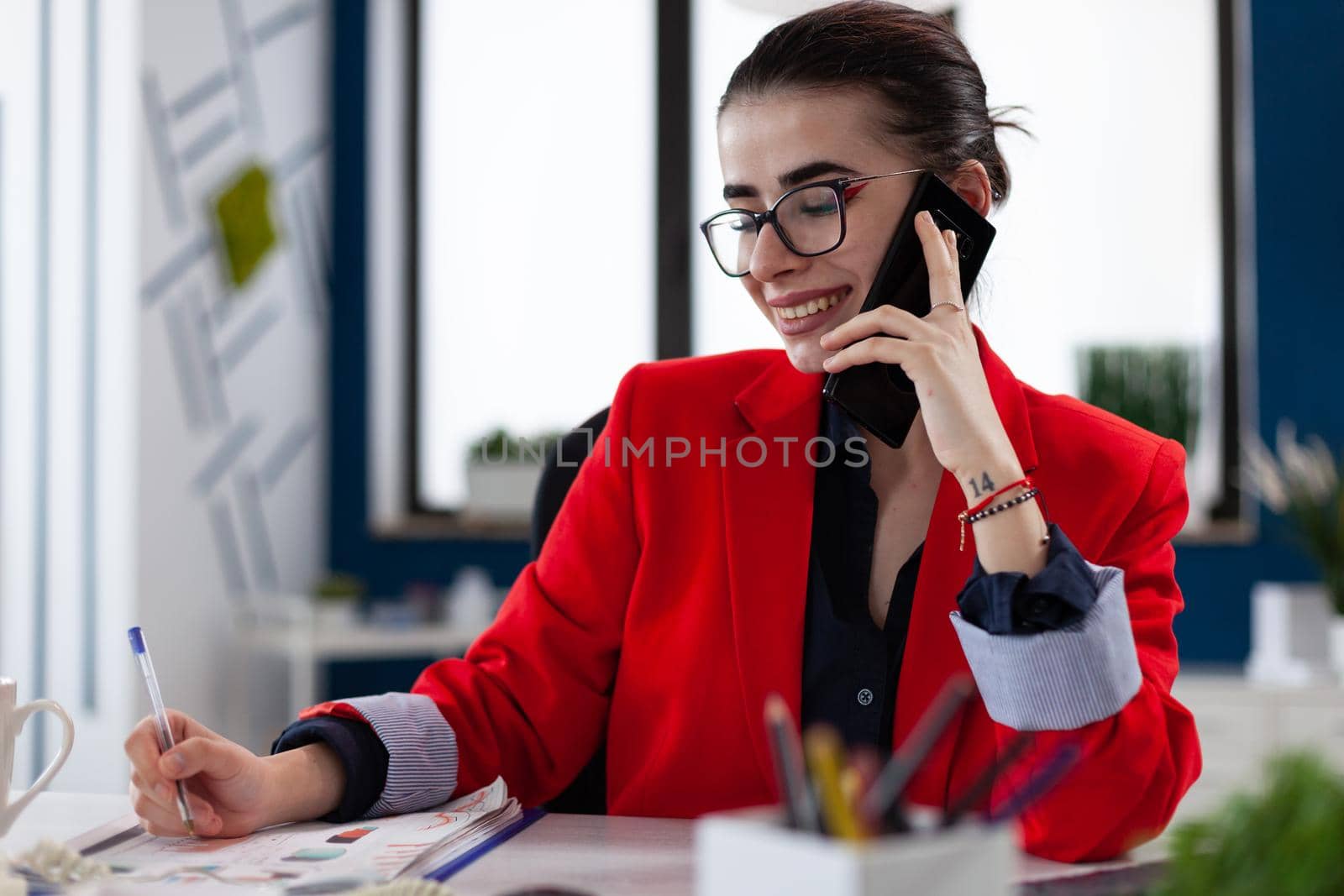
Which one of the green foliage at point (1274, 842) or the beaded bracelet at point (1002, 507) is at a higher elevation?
the beaded bracelet at point (1002, 507)

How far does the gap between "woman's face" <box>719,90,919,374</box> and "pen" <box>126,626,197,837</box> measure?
631 millimetres

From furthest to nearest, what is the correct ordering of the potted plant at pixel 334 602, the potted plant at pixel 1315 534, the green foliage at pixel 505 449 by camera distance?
1. the green foliage at pixel 505 449
2. the potted plant at pixel 334 602
3. the potted plant at pixel 1315 534

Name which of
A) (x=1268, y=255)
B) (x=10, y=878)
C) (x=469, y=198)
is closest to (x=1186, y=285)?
(x=1268, y=255)

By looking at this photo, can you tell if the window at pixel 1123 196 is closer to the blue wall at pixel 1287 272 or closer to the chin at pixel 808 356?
the blue wall at pixel 1287 272

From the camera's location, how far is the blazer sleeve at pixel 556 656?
112 centimetres

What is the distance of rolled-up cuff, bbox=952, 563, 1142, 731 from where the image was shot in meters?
0.86

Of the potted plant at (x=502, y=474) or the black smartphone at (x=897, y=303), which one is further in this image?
the potted plant at (x=502, y=474)

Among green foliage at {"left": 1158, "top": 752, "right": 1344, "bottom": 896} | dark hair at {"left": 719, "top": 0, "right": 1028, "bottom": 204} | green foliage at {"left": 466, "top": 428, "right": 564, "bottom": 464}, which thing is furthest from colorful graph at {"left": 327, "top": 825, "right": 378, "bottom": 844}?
green foliage at {"left": 466, "top": 428, "right": 564, "bottom": 464}

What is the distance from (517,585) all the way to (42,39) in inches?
89.1

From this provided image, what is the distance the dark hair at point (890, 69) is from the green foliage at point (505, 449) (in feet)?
7.50

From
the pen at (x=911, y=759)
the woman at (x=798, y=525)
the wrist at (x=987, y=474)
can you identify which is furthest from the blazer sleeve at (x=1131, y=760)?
the pen at (x=911, y=759)

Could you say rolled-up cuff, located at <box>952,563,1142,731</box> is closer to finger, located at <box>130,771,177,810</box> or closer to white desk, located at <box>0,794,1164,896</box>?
white desk, located at <box>0,794,1164,896</box>

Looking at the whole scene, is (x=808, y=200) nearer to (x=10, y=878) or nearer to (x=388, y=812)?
(x=388, y=812)

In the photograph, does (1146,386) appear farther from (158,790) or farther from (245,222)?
(158,790)
